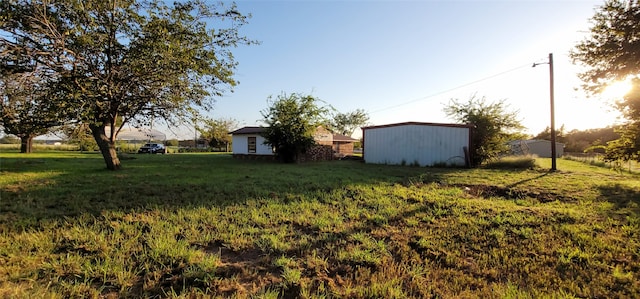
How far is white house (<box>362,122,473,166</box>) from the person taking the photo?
1488cm

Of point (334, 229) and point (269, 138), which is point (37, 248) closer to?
point (334, 229)

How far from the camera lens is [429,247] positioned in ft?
11.7

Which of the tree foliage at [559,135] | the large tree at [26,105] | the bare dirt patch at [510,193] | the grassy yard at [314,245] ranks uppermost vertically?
the tree foliage at [559,135]

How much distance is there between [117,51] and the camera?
28.9 ft

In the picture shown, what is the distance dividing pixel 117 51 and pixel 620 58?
54.1 feet

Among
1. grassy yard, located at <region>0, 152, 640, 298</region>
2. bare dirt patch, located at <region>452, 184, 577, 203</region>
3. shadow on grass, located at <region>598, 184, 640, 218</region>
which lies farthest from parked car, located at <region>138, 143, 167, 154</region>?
shadow on grass, located at <region>598, 184, 640, 218</region>

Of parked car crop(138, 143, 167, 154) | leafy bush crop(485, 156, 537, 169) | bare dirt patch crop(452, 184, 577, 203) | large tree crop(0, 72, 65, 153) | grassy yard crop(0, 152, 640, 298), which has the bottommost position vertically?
grassy yard crop(0, 152, 640, 298)

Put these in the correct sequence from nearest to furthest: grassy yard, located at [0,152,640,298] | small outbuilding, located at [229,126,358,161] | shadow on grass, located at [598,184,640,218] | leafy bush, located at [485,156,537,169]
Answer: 1. grassy yard, located at [0,152,640,298]
2. shadow on grass, located at [598,184,640,218]
3. leafy bush, located at [485,156,537,169]
4. small outbuilding, located at [229,126,358,161]

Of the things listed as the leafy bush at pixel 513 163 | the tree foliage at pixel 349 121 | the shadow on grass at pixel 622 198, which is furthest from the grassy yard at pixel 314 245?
the tree foliage at pixel 349 121

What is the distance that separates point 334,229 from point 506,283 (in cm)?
216

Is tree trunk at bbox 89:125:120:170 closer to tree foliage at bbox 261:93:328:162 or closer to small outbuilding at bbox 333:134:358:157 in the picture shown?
tree foliage at bbox 261:93:328:162

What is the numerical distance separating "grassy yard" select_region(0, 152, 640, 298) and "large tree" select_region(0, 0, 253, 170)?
3288mm

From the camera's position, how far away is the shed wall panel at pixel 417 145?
1495 cm

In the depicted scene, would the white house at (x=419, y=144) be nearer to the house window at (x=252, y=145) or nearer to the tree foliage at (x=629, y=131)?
the tree foliage at (x=629, y=131)
